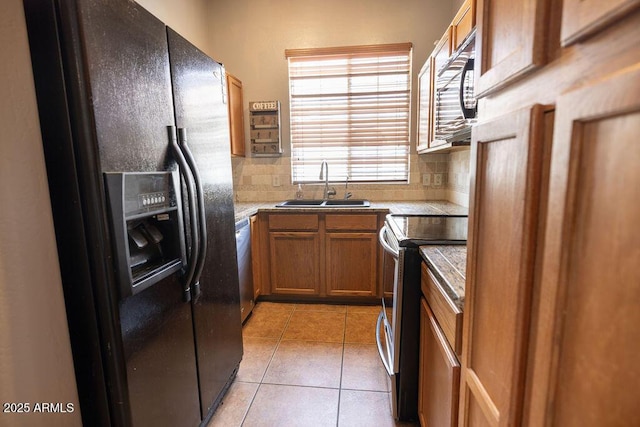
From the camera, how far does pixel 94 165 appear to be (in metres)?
0.88

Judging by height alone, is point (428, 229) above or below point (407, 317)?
above

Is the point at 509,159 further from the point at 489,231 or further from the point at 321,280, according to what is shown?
the point at 321,280

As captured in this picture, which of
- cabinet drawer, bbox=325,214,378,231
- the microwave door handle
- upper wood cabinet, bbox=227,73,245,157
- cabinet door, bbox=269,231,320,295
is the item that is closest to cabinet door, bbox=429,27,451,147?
the microwave door handle

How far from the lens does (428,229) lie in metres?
1.67

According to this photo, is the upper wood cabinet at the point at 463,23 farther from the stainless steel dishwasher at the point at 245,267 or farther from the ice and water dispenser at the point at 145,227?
the stainless steel dishwasher at the point at 245,267

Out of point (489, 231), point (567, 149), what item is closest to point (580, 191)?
point (567, 149)

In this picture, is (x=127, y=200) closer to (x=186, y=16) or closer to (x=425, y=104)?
(x=425, y=104)

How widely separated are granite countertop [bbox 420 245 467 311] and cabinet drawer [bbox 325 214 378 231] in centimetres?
132

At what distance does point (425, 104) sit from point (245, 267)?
190 cm

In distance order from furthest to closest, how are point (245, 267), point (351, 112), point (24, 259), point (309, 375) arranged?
point (351, 112)
point (245, 267)
point (309, 375)
point (24, 259)

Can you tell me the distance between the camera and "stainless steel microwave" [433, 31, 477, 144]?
139cm

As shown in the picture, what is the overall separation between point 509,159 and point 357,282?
2290 mm

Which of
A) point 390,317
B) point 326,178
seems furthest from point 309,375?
point 326,178

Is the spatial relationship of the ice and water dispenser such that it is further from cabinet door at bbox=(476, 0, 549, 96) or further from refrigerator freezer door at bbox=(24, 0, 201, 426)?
cabinet door at bbox=(476, 0, 549, 96)
